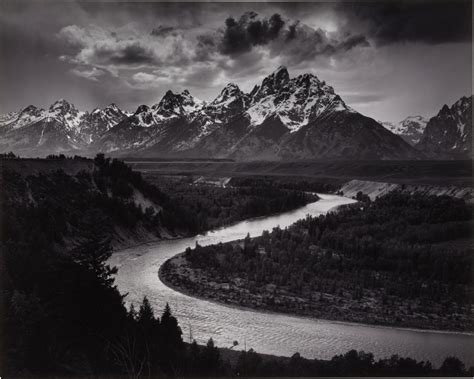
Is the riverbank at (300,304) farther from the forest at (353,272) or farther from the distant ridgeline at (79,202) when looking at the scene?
the distant ridgeline at (79,202)

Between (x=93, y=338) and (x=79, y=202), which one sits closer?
(x=93, y=338)

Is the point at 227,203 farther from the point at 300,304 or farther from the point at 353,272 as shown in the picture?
the point at 300,304

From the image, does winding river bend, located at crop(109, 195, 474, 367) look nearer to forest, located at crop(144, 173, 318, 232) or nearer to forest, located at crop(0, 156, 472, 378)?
forest, located at crop(0, 156, 472, 378)

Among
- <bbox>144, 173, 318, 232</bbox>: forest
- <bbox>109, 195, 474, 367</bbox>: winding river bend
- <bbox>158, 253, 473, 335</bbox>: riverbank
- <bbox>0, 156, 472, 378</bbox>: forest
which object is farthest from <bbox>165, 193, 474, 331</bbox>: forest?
<bbox>144, 173, 318, 232</bbox>: forest

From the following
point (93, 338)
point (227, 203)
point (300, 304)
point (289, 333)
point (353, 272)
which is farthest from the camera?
point (227, 203)

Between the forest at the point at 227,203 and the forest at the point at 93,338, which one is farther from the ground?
the forest at the point at 227,203

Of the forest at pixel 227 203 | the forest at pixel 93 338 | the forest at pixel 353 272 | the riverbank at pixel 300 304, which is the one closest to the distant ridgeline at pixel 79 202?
the forest at pixel 227 203

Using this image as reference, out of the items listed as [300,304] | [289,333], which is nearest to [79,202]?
[300,304]

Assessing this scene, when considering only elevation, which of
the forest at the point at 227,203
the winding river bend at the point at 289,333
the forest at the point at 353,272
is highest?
the forest at the point at 227,203

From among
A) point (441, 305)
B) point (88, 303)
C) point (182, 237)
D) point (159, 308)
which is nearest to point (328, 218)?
point (182, 237)

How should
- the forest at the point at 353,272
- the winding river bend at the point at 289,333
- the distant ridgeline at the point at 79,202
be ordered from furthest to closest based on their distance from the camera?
the distant ridgeline at the point at 79,202, the forest at the point at 353,272, the winding river bend at the point at 289,333
